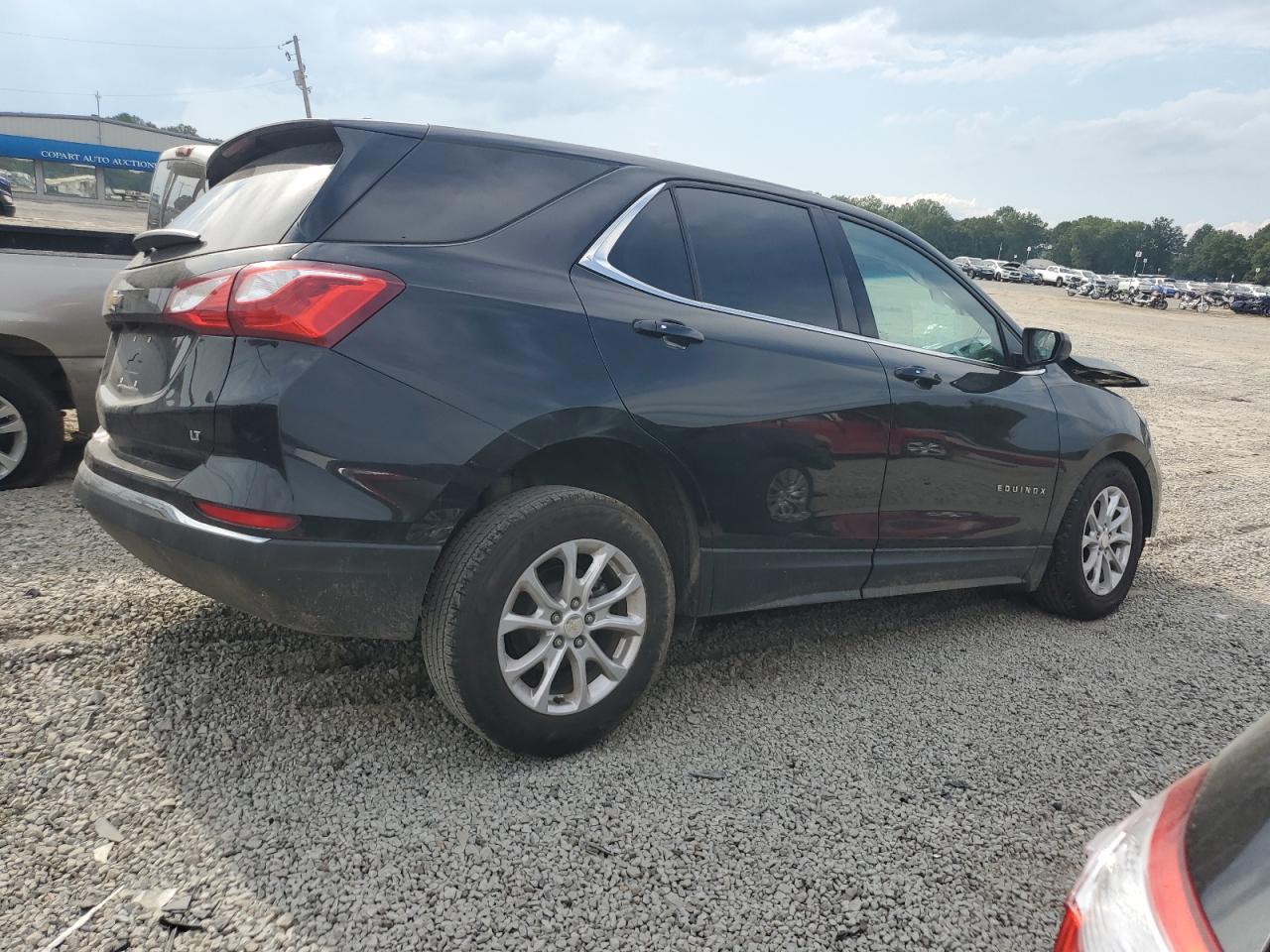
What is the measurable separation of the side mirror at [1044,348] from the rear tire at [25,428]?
→ 498cm

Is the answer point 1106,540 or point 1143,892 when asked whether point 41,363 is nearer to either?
point 1106,540

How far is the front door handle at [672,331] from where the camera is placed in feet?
9.91

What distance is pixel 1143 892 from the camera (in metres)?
1.26

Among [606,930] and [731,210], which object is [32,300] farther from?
[606,930]

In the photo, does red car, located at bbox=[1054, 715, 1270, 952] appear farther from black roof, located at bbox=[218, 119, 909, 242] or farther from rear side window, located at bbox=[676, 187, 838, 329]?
black roof, located at bbox=[218, 119, 909, 242]

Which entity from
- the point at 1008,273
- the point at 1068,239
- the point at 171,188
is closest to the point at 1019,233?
the point at 1068,239

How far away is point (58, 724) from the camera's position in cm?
290

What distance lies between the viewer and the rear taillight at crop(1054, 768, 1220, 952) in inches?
46.0

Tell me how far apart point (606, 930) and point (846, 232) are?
2.68m

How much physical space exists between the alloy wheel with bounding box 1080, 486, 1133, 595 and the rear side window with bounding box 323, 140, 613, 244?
9.83 ft

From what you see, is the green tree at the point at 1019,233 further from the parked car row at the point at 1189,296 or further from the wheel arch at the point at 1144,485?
the wheel arch at the point at 1144,485

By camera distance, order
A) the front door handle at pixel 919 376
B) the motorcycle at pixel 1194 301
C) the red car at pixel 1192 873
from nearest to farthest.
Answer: the red car at pixel 1192 873 → the front door handle at pixel 919 376 → the motorcycle at pixel 1194 301

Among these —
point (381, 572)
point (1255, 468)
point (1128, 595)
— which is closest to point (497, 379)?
point (381, 572)

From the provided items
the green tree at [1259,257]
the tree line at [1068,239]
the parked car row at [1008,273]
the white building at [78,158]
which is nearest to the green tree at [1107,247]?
the tree line at [1068,239]
